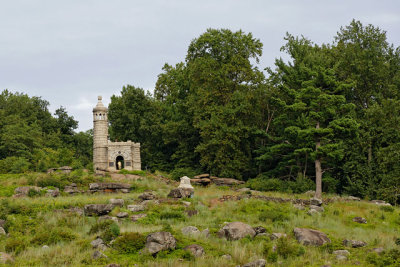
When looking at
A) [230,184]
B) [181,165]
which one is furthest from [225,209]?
[181,165]

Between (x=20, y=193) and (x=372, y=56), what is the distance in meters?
33.8

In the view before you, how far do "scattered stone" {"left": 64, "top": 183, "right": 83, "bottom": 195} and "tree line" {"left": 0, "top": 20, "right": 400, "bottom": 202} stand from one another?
13.6 m

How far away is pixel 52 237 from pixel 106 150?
1163 inches

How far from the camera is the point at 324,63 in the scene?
4131cm

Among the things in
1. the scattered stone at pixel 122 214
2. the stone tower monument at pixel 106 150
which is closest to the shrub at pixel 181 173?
the stone tower monument at pixel 106 150

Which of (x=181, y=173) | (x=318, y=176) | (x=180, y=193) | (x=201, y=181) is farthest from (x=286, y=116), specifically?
(x=180, y=193)

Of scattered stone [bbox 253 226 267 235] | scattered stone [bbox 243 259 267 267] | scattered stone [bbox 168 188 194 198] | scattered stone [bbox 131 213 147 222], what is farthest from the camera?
scattered stone [bbox 168 188 194 198]

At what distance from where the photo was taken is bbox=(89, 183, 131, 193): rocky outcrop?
120 ft

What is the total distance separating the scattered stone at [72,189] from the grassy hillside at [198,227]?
3.64 ft

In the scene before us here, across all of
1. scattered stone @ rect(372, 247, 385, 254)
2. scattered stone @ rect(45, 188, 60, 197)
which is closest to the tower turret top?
scattered stone @ rect(45, 188, 60, 197)

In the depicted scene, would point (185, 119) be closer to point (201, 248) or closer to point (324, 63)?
point (324, 63)

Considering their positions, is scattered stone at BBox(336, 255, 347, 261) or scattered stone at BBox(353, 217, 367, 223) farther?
scattered stone at BBox(353, 217, 367, 223)

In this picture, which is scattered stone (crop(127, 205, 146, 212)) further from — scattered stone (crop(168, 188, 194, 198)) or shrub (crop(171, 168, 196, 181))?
shrub (crop(171, 168, 196, 181))

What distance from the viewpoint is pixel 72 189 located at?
36062mm
